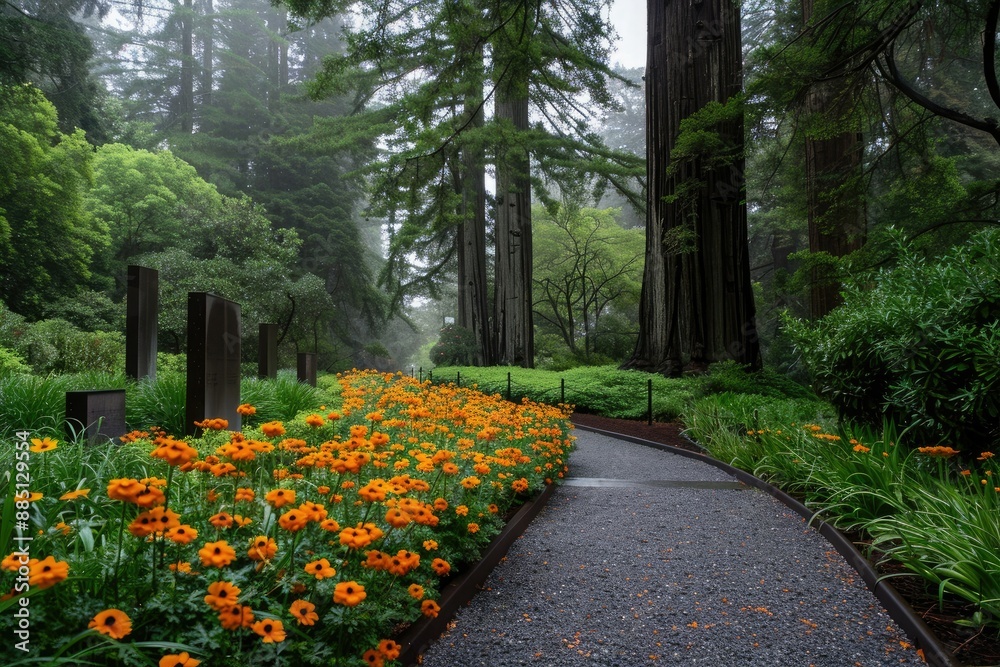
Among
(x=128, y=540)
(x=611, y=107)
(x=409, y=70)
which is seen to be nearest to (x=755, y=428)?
(x=128, y=540)

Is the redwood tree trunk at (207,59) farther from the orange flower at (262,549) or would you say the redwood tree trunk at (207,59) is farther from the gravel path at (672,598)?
the orange flower at (262,549)

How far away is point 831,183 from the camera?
27.6 feet

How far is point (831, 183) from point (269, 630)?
9288 mm

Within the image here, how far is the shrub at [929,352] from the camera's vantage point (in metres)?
3.83

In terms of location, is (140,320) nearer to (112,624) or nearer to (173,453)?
(173,453)

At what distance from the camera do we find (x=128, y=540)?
204cm

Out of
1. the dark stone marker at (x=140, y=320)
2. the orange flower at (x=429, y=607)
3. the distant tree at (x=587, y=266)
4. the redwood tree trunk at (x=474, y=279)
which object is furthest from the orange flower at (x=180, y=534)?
the distant tree at (x=587, y=266)

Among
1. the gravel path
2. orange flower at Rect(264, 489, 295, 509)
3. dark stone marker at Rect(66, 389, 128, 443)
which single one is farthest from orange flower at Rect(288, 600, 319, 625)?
dark stone marker at Rect(66, 389, 128, 443)

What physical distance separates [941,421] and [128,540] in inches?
193

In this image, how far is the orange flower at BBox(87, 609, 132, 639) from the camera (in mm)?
1284

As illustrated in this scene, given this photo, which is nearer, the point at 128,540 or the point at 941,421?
the point at 128,540

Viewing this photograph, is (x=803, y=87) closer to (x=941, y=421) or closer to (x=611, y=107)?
(x=941, y=421)

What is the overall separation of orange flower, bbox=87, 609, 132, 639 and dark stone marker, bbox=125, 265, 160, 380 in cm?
664

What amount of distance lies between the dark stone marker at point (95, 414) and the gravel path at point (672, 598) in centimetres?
314
